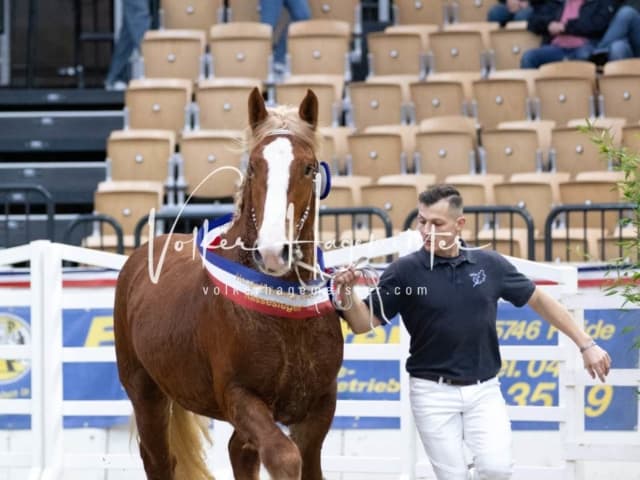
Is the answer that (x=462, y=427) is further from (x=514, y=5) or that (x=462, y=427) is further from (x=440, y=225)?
(x=514, y=5)

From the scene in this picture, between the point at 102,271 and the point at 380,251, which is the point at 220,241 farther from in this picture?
the point at 102,271

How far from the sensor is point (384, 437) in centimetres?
888

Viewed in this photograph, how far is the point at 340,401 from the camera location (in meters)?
7.89

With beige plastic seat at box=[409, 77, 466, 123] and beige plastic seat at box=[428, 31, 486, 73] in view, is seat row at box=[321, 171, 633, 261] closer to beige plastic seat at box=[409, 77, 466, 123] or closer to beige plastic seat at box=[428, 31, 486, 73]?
beige plastic seat at box=[409, 77, 466, 123]

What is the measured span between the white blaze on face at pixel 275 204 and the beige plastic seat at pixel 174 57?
9.54 m

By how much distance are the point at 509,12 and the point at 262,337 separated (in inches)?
401

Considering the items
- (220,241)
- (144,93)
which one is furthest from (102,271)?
(144,93)

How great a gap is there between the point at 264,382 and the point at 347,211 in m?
4.79

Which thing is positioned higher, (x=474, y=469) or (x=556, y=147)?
(x=556, y=147)

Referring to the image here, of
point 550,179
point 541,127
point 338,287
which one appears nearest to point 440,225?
point 338,287

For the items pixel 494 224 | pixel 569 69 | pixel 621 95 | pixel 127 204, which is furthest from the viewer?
pixel 569 69

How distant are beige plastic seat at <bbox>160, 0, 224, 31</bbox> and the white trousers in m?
10.3

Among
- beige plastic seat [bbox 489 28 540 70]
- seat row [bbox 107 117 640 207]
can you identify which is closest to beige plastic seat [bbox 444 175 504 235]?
seat row [bbox 107 117 640 207]

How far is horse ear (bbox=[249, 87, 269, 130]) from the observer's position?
225 inches
